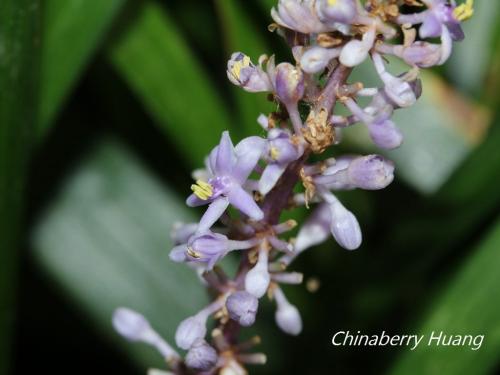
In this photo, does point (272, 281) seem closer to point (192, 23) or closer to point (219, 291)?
point (219, 291)

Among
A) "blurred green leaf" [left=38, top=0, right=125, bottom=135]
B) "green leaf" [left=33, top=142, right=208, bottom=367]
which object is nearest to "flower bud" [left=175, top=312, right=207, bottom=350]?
"blurred green leaf" [left=38, top=0, right=125, bottom=135]

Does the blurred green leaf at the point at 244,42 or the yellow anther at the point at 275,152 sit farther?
the blurred green leaf at the point at 244,42

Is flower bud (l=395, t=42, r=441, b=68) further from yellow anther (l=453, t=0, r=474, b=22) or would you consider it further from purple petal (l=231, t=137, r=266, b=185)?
purple petal (l=231, t=137, r=266, b=185)

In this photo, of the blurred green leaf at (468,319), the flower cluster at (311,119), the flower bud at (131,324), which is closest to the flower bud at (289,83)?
the flower cluster at (311,119)

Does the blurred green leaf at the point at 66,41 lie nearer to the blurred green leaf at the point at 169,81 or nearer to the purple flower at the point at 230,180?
the blurred green leaf at the point at 169,81

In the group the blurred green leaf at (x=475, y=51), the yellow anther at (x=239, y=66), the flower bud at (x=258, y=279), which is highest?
the yellow anther at (x=239, y=66)

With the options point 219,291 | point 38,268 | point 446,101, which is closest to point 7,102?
point 219,291
